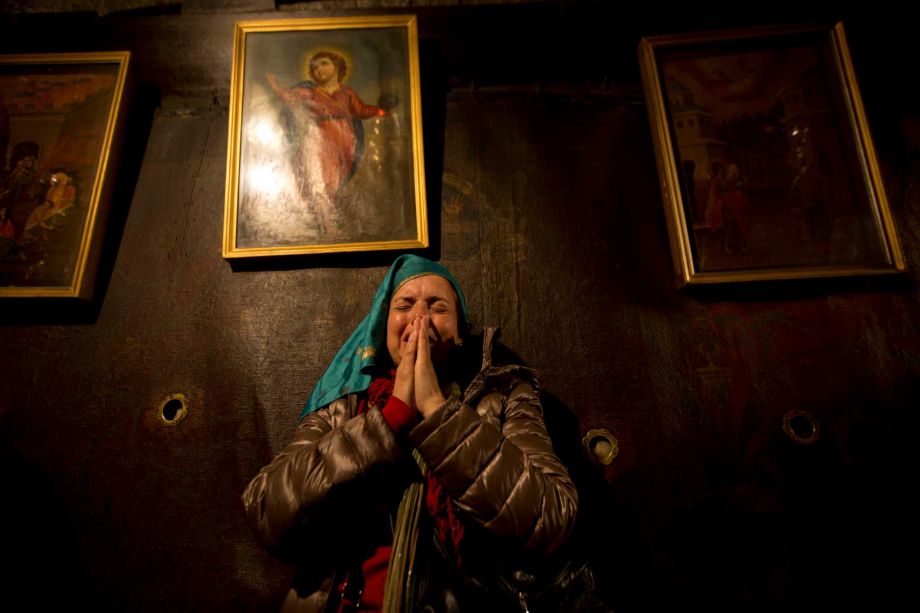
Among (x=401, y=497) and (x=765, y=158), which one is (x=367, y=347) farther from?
(x=765, y=158)

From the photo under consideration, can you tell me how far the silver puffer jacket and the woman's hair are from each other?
6.90 feet

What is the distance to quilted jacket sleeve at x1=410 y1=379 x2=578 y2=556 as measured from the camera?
134 centimetres

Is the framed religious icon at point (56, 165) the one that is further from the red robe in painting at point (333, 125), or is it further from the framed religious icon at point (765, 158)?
the framed religious icon at point (765, 158)

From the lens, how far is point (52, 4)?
9.89 feet

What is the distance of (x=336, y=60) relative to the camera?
108 inches

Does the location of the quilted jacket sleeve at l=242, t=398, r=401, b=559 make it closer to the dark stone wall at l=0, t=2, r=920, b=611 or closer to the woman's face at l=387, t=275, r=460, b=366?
the woman's face at l=387, t=275, r=460, b=366

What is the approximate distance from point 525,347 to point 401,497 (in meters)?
0.99

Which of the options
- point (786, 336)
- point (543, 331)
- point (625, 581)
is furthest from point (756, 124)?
point (625, 581)

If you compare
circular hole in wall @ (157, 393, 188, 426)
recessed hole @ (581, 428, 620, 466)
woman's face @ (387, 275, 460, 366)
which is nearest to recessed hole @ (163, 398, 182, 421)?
circular hole in wall @ (157, 393, 188, 426)

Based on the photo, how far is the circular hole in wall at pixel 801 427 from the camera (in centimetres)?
216

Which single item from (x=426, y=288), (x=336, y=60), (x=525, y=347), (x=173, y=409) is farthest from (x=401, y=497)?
(x=336, y=60)

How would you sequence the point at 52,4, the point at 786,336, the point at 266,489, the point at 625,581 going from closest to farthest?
the point at 266,489
the point at 625,581
the point at 786,336
the point at 52,4

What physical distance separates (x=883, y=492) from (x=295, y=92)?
11.4 ft

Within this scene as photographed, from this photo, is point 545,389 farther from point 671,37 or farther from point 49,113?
point 49,113
